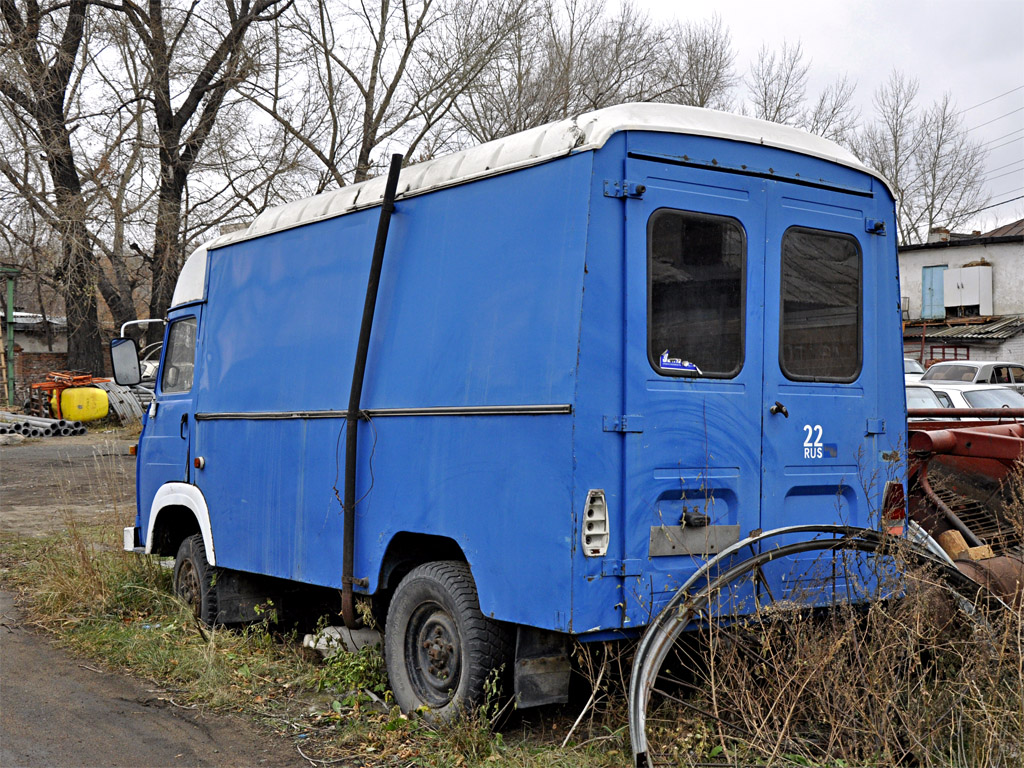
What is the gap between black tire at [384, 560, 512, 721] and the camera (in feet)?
15.4

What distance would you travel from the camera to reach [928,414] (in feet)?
28.3

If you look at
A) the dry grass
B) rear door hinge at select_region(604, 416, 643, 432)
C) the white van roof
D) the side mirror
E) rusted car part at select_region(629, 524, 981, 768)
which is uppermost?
the white van roof

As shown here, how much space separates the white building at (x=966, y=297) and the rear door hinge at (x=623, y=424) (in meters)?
36.5

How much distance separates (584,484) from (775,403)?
118 cm

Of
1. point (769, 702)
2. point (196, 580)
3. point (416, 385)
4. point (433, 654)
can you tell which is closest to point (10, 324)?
point (196, 580)

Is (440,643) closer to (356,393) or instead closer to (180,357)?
(356,393)

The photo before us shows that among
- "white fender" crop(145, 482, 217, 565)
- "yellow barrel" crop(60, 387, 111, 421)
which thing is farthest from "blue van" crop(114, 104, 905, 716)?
"yellow barrel" crop(60, 387, 111, 421)

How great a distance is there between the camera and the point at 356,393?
5551 mm

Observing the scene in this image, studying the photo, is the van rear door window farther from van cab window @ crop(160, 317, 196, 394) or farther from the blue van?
van cab window @ crop(160, 317, 196, 394)

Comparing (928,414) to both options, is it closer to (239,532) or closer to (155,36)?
(239,532)

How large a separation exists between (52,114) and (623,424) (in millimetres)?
24958

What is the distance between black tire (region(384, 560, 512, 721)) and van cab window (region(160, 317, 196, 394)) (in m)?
3.26

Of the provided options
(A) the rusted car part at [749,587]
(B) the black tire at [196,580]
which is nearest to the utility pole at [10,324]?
(B) the black tire at [196,580]

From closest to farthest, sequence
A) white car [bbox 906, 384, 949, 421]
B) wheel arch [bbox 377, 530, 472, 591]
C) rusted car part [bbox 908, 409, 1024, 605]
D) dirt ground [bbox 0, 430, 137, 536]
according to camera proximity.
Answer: wheel arch [bbox 377, 530, 472, 591]
rusted car part [bbox 908, 409, 1024, 605]
dirt ground [bbox 0, 430, 137, 536]
white car [bbox 906, 384, 949, 421]
